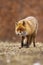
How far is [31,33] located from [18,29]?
68 centimetres

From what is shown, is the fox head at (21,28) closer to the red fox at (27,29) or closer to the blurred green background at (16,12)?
the red fox at (27,29)

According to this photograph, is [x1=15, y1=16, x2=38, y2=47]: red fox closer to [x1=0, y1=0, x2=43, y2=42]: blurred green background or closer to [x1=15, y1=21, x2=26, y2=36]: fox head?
[x1=15, y1=21, x2=26, y2=36]: fox head

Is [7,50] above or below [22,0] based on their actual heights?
below

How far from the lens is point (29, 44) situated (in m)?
9.58

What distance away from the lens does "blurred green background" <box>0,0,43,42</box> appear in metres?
18.1

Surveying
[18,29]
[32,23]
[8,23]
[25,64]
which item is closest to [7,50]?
[18,29]

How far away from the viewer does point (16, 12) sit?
18562 millimetres

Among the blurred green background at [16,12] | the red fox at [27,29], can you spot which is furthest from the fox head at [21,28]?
the blurred green background at [16,12]

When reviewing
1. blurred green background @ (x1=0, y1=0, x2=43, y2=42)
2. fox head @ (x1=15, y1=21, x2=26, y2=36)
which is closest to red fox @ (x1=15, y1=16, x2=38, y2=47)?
fox head @ (x1=15, y1=21, x2=26, y2=36)

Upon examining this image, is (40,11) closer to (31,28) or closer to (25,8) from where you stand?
(25,8)

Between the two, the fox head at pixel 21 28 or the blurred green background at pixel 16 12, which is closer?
the fox head at pixel 21 28

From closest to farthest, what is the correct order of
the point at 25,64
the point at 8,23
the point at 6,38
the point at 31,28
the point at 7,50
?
the point at 25,64, the point at 7,50, the point at 31,28, the point at 6,38, the point at 8,23

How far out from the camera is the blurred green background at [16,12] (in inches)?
711

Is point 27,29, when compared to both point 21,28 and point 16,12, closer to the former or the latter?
point 21,28
